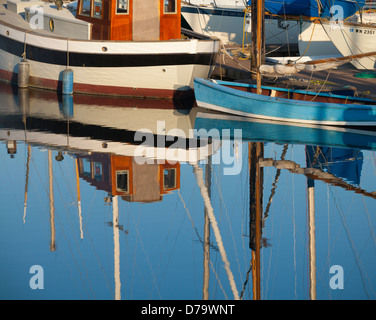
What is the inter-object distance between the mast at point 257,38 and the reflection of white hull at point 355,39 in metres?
5.17

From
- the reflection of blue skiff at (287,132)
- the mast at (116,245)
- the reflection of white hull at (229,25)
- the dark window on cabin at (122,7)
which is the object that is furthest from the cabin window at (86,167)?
the reflection of white hull at (229,25)

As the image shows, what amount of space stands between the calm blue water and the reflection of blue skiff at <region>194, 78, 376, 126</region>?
0.86 meters

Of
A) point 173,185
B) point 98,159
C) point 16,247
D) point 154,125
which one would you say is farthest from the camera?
point 154,125

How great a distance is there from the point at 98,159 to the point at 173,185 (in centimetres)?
231

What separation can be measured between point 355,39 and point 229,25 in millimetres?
7521

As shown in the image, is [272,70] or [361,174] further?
[272,70]

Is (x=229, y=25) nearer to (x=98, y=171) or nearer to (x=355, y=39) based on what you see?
(x=355, y=39)

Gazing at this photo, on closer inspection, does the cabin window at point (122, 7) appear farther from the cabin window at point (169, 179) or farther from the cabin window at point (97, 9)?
the cabin window at point (169, 179)

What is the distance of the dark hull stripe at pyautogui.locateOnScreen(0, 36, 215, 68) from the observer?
25.3 metres

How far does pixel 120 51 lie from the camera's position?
25438mm

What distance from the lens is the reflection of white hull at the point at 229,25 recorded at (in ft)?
116

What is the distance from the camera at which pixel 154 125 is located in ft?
73.9
